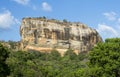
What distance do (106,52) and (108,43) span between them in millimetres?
1889

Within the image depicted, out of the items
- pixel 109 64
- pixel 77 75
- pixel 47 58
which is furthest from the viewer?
pixel 47 58

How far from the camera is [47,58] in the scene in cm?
18438

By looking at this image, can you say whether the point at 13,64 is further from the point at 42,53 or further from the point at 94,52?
the point at 42,53

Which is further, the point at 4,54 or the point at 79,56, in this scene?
the point at 79,56

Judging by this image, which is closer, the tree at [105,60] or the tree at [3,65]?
the tree at [3,65]

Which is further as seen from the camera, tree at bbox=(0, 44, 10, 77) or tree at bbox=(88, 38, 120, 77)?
tree at bbox=(88, 38, 120, 77)

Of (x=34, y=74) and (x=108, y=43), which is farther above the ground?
(x=108, y=43)

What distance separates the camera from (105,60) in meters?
69.0

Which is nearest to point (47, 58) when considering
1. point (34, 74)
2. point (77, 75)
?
point (34, 74)

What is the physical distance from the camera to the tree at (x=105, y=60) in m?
68.4

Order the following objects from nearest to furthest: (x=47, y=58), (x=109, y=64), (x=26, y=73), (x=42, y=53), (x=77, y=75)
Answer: (x=109, y=64)
(x=77, y=75)
(x=26, y=73)
(x=47, y=58)
(x=42, y=53)

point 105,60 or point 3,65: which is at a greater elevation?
point 105,60

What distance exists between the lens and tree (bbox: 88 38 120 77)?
225 ft

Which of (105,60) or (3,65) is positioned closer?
(3,65)
